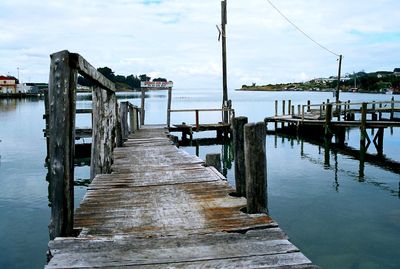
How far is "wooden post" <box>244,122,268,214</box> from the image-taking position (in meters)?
4.49

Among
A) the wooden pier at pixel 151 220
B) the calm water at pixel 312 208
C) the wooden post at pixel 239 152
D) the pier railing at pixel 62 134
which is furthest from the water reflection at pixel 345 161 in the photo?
the pier railing at pixel 62 134

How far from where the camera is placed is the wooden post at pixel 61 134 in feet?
11.7

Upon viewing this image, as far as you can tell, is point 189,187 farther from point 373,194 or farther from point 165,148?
point 373,194

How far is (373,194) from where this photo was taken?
13117 mm

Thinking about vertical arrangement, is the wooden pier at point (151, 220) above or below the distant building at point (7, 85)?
below

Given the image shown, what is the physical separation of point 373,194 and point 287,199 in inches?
128

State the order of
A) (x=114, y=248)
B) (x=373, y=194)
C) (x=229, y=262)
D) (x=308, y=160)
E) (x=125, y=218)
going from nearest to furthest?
1. (x=229, y=262)
2. (x=114, y=248)
3. (x=125, y=218)
4. (x=373, y=194)
5. (x=308, y=160)

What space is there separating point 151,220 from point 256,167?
1.39m

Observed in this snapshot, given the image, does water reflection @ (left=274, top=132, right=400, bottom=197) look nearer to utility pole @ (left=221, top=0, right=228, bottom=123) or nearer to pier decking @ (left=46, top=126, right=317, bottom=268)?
utility pole @ (left=221, top=0, right=228, bottom=123)

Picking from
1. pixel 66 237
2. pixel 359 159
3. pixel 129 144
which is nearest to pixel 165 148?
pixel 129 144

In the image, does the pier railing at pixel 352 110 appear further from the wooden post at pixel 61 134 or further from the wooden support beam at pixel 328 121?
the wooden post at pixel 61 134

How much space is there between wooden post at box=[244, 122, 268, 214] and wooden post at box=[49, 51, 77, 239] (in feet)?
6.48

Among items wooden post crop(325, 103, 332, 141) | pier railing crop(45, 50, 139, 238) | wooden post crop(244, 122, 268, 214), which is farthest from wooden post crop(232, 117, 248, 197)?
wooden post crop(325, 103, 332, 141)

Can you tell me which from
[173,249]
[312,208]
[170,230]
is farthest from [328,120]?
[173,249]
